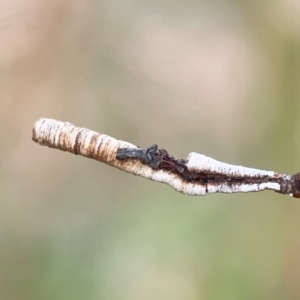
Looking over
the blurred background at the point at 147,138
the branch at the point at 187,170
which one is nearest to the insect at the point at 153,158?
the branch at the point at 187,170

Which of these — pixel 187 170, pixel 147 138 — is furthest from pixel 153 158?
pixel 147 138

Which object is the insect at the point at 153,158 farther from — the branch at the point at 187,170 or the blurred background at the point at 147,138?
the blurred background at the point at 147,138

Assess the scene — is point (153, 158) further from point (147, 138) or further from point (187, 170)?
point (147, 138)

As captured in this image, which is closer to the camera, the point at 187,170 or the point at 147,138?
the point at 187,170

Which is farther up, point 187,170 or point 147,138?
point 147,138

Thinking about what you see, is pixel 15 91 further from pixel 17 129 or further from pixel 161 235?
pixel 161 235
